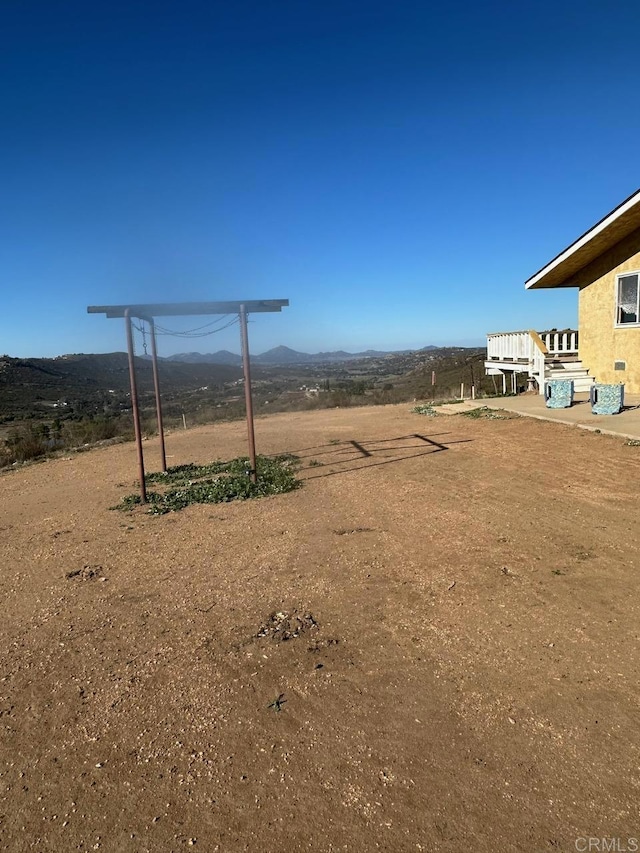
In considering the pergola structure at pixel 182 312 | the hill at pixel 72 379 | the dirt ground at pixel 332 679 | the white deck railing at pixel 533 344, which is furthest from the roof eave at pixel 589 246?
the hill at pixel 72 379

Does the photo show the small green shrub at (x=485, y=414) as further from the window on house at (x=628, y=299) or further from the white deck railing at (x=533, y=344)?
the window on house at (x=628, y=299)

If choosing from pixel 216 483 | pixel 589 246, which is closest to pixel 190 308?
pixel 216 483

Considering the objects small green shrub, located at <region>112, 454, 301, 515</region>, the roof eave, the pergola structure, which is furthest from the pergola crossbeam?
the roof eave

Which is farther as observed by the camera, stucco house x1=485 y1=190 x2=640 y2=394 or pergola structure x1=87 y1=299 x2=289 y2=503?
stucco house x1=485 y1=190 x2=640 y2=394

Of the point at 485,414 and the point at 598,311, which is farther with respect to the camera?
the point at 598,311

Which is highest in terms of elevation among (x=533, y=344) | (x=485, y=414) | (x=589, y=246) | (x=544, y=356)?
(x=589, y=246)

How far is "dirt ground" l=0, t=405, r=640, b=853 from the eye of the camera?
94.3 inches

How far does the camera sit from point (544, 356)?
16.1m

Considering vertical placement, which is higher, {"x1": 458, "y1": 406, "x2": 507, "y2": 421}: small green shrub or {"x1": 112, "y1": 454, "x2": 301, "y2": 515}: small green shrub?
{"x1": 458, "y1": 406, "x2": 507, "y2": 421}: small green shrub

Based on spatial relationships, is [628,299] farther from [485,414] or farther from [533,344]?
[485,414]

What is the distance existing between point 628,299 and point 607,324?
0.93 meters

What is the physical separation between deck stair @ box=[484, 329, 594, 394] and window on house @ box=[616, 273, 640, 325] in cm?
209

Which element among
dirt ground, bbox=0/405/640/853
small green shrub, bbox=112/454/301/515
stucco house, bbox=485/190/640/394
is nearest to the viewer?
dirt ground, bbox=0/405/640/853

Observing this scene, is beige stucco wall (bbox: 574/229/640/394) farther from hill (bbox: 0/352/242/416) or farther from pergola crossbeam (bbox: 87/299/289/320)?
hill (bbox: 0/352/242/416)
